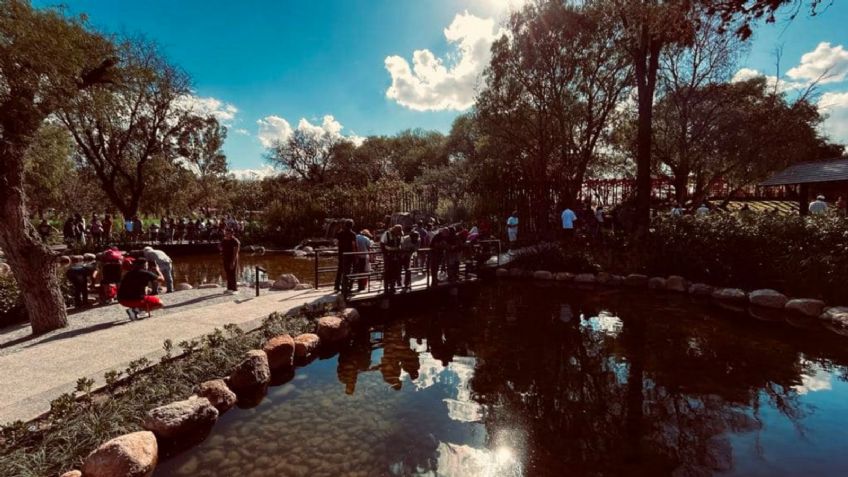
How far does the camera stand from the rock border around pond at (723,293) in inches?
361

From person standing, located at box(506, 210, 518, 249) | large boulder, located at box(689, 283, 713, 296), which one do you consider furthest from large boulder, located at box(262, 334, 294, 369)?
person standing, located at box(506, 210, 518, 249)

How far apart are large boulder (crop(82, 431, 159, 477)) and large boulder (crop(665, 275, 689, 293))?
1294 cm

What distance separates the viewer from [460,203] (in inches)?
858

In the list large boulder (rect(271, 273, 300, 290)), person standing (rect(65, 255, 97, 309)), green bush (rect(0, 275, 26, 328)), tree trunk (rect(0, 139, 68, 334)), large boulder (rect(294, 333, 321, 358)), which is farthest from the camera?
large boulder (rect(271, 273, 300, 290))

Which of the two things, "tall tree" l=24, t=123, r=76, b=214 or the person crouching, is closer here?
the person crouching

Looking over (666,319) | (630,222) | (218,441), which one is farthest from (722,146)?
(218,441)

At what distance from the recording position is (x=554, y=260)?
579 inches

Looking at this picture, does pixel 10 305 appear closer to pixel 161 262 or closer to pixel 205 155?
pixel 161 262

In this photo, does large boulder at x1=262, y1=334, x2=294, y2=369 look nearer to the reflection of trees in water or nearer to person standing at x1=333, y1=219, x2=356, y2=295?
the reflection of trees in water

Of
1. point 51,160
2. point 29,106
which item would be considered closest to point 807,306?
point 29,106

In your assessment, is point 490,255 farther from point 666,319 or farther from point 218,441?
point 218,441

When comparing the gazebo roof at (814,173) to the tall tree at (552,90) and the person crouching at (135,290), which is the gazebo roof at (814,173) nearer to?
the tall tree at (552,90)

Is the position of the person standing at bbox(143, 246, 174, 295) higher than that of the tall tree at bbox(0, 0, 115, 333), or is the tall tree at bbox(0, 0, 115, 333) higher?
the tall tree at bbox(0, 0, 115, 333)

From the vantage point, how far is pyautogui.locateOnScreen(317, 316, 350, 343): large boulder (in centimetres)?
788
